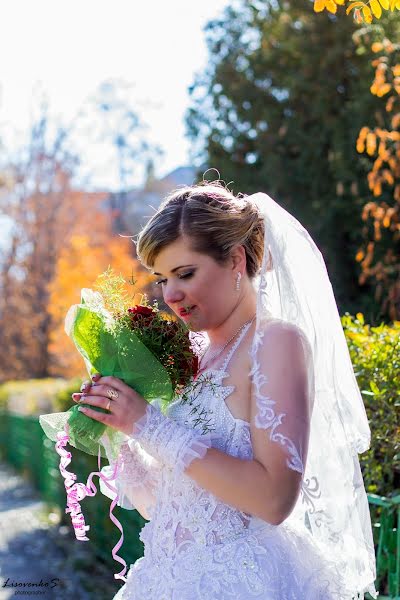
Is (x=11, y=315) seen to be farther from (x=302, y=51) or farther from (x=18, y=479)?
(x=302, y=51)

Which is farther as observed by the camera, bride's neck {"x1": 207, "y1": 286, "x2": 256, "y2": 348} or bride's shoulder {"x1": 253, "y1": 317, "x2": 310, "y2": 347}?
bride's neck {"x1": 207, "y1": 286, "x2": 256, "y2": 348}

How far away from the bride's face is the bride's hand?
295 millimetres

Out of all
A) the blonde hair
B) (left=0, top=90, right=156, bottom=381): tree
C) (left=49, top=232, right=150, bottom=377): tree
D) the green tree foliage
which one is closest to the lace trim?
the blonde hair

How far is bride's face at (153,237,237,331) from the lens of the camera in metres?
2.33

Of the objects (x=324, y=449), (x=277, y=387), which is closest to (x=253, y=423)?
(x=277, y=387)

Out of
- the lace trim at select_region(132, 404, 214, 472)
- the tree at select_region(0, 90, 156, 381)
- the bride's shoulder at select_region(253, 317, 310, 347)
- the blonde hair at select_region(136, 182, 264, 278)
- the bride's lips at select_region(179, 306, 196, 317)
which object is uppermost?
the blonde hair at select_region(136, 182, 264, 278)

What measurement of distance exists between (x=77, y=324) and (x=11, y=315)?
24665mm

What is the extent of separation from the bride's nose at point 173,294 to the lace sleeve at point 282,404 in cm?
→ 29

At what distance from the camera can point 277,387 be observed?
2070mm

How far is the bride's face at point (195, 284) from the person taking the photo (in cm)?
233

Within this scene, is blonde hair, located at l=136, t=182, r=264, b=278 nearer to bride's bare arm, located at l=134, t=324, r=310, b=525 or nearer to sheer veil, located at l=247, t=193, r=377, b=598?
sheer veil, located at l=247, t=193, r=377, b=598

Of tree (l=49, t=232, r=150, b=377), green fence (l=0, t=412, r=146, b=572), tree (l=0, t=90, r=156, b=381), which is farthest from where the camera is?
tree (l=0, t=90, r=156, b=381)

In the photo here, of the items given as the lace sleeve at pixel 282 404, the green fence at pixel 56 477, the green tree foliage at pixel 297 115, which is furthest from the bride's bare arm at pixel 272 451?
the green tree foliage at pixel 297 115

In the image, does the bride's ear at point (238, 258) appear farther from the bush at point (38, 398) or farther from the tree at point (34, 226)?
the tree at point (34, 226)
